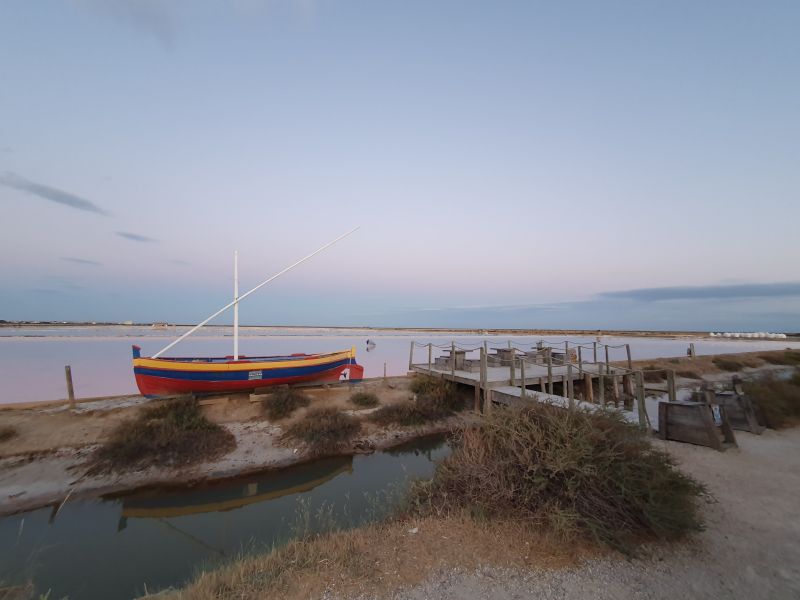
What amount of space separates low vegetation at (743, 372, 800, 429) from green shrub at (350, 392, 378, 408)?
39.3 ft

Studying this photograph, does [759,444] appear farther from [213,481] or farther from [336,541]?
[213,481]

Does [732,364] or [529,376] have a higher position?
[529,376]

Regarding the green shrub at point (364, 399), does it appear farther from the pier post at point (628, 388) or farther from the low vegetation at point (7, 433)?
the pier post at point (628, 388)

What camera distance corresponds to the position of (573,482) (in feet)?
15.1

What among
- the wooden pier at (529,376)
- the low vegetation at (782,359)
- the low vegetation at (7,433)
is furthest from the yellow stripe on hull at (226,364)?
the low vegetation at (782,359)

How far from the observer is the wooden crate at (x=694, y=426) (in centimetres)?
760

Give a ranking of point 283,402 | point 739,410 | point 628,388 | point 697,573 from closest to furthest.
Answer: point 697,573 < point 739,410 < point 283,402 < point 628,388

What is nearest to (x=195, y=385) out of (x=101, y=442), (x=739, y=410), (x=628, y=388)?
(x=101, y=442)

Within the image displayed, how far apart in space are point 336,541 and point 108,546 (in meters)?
5.25

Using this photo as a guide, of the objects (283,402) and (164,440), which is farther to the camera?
(283,402)

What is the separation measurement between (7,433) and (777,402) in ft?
72.3

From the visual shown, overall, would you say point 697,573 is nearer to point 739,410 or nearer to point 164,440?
Result: point 739,410

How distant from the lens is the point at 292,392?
13.7m

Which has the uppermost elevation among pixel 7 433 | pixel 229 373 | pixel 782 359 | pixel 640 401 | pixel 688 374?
pixel 229 373
